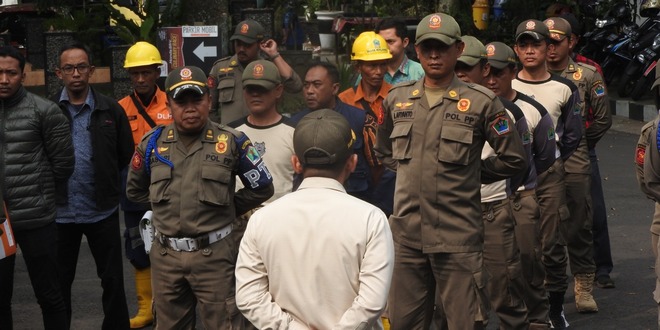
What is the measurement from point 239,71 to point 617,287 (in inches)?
132

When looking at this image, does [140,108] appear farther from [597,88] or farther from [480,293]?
[597,88]

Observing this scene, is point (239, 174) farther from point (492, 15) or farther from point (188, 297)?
point (492, 15)

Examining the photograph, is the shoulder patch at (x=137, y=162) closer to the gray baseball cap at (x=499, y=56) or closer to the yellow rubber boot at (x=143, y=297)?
the yellow rubber boot at (x=143, y=297)

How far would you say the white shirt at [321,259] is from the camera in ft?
14.3

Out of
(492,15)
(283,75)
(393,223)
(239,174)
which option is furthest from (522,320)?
(492,15)

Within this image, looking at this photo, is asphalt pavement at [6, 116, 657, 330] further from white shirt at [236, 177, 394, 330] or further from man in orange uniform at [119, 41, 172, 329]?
white shirt at [236, 177, 394, 330]

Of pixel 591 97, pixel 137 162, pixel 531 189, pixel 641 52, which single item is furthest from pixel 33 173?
pixel 641 52

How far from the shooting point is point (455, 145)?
6.12m

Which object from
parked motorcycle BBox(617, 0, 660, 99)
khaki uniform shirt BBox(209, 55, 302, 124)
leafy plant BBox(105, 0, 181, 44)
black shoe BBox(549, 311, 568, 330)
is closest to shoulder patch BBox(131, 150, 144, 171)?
khaki uniform shirt BBox(209, 55, 302, 124)

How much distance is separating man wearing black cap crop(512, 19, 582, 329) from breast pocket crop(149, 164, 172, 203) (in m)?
2.85

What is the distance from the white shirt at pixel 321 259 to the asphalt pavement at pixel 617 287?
420 centimetres

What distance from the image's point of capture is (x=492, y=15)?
22344 millimetres

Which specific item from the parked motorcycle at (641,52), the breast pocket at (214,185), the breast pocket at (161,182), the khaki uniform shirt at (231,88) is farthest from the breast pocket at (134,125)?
the parked motorcycle at (641,52)

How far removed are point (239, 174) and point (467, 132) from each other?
1.25m
